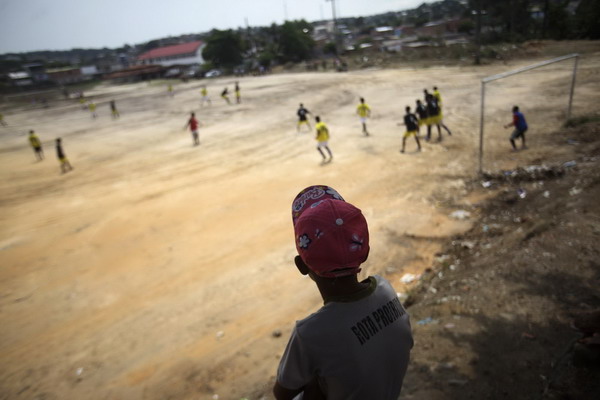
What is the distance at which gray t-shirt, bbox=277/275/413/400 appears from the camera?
54.5 inches

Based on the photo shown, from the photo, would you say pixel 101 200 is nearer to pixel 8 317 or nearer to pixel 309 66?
pixel 8 317

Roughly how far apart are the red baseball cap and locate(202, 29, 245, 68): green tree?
6605 centimetres

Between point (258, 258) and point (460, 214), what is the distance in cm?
456

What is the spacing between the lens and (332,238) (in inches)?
54.1

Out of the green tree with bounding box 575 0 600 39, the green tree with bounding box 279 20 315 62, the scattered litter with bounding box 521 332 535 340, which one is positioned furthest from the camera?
the green tree with bounding box 279 20 315 62

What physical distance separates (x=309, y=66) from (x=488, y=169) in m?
40.0

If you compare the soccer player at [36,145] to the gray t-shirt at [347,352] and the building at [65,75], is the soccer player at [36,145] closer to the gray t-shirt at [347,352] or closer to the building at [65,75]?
the gray t-shirt at [347,352]

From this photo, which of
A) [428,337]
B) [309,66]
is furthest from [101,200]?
[309,66]

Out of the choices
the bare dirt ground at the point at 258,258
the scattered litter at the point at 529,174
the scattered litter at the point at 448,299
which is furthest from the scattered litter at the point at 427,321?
the scattered litter at the point at 529,174

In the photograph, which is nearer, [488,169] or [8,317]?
[8,317]

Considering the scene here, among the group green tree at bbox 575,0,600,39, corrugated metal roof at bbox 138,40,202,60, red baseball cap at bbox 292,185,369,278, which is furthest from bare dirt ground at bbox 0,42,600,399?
corrugated metal roof at bbox 138,40,202,60

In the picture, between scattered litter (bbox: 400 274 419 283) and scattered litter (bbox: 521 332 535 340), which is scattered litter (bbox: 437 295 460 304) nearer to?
scattered litter (bbox: 521 332 535 340)

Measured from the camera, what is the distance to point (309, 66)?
4628 centimetres

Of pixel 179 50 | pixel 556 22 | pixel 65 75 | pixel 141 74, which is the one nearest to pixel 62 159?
pixel 556 22
